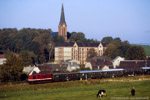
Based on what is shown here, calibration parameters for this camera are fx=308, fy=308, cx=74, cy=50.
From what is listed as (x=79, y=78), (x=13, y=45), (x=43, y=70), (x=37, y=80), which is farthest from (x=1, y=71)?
(x=13, y=45)

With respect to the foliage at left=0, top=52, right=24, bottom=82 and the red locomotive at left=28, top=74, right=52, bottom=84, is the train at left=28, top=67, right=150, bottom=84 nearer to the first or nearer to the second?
the red locomotive at left=28, top=74, right=52, bottom=84

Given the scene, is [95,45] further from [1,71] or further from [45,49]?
[1,71]

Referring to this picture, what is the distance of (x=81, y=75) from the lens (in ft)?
254

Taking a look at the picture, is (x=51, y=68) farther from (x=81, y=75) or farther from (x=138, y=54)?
(x=138, y=54)

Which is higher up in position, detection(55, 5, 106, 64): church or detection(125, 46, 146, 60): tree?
detection(55, 5, 106, 64): church

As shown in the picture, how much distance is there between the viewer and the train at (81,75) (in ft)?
224

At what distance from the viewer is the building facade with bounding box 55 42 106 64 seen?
158125 millimetres

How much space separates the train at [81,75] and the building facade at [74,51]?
2778 inches

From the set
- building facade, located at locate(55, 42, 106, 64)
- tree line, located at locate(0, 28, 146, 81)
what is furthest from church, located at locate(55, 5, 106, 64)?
tree line, located at locate(0, 28, 146, 81)

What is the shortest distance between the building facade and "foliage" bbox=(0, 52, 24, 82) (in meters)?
86.6

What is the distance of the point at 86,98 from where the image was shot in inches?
1599

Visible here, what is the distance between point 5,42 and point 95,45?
2314 inches

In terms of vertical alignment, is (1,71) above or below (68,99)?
above

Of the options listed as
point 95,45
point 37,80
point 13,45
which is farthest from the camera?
point 13,45
